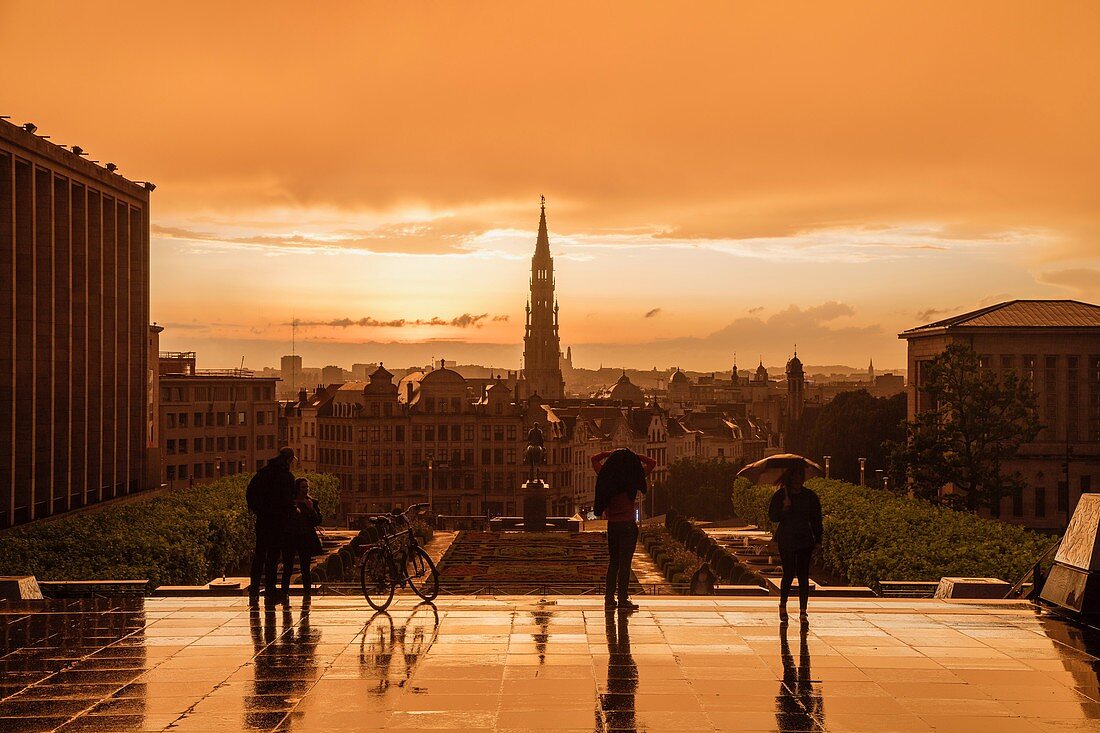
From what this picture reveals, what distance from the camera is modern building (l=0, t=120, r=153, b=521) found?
6425 cm

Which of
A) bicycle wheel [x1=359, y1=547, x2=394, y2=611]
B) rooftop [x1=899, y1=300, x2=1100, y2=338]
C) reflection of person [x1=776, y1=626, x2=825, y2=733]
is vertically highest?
rooftop [x1=899, y1=300, x2=1100, y2=338]

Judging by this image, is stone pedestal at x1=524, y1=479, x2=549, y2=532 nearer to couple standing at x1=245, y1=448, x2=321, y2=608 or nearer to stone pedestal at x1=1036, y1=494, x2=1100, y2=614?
couple standing at x1=245, y1=448, x2=321, y2=608

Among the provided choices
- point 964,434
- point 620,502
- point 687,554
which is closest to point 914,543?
point 687,554

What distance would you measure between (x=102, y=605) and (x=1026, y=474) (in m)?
99.7

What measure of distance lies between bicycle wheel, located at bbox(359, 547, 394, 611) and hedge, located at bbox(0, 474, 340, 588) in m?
19.5

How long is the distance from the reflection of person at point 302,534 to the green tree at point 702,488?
130 meters

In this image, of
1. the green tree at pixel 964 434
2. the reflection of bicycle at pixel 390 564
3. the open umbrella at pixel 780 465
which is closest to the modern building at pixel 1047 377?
the green tree at pixel 964 434

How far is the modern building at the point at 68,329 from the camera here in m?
64.2

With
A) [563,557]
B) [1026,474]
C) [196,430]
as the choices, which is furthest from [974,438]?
[196,430]

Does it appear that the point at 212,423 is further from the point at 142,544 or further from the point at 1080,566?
the point at 1080,566

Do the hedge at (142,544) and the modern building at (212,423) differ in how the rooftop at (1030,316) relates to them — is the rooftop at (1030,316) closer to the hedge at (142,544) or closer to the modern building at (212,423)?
the hedge at (142,544)

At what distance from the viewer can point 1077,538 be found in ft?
60.1

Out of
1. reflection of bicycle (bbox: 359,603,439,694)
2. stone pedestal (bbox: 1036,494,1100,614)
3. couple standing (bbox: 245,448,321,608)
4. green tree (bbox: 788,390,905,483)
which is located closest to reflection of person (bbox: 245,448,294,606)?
couple standing (bbox: 245,448,321,608)

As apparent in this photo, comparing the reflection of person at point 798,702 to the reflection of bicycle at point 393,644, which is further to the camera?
the reflection of bicycle at point 393,644
